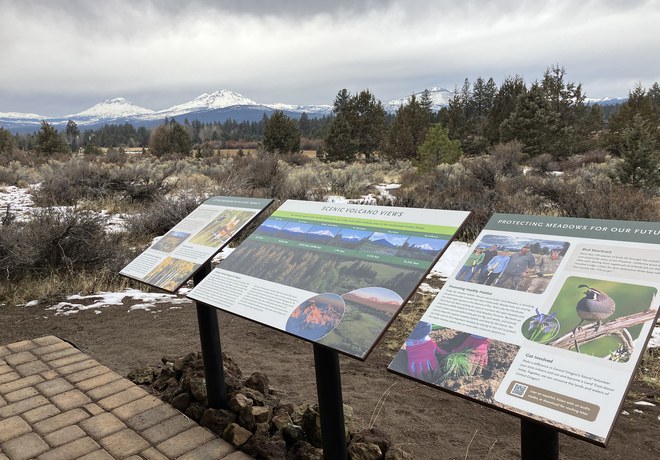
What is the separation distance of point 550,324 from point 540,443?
422 millimetres

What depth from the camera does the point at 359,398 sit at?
11.7 ft

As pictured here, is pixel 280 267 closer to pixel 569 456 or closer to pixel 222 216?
pixel 222 216

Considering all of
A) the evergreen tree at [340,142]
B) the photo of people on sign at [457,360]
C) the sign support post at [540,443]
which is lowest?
the evergreen tree at [340,142]

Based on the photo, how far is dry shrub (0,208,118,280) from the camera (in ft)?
20.4

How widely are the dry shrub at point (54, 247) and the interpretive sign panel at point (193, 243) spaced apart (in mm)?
3759

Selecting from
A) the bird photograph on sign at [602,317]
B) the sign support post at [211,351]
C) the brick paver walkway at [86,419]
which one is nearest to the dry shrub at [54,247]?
the brick paver walkway at [86,419]

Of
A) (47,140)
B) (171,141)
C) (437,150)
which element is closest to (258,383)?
(437,150)

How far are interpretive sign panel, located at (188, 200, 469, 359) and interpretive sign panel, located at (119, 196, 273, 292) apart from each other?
0.75ft

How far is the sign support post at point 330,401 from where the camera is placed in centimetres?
215

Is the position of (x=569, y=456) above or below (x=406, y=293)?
below

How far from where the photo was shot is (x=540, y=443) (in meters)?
1.62

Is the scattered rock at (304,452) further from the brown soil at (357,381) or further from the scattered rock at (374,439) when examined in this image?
the brown soil at (357,381)

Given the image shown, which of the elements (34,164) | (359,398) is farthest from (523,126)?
(359,398)

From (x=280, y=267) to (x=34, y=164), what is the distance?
30.5 meters
